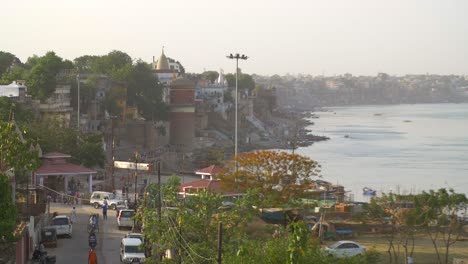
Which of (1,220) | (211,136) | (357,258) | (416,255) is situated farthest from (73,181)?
(211,136)

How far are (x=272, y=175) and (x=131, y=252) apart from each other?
7518 millimetres

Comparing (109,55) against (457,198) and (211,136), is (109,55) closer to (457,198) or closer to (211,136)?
(211,136)

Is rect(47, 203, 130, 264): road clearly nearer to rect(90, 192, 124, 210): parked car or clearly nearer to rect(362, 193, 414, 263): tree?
rect(90, 192, 124, 210): parked car

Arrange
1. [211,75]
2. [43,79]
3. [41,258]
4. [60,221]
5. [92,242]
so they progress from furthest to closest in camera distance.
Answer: [211,75] < [43,79] < [60,221] < [92,242] < [41,258]

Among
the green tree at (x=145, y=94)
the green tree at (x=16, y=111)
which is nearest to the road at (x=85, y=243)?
the green tree at (x=16, y=111)

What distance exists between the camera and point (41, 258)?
53.0ft

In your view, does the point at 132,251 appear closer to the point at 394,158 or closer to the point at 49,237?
the point at 49,237

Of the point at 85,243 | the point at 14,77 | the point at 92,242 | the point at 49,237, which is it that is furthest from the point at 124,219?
the point at 14,77

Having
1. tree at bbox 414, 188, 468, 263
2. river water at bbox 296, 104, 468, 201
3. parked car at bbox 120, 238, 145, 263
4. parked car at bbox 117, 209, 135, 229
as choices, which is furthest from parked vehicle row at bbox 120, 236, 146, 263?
river water at bbox 296, 104, 468, 201

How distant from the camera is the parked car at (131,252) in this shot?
16.9 m

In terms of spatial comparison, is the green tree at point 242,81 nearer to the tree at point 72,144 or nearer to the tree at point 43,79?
the tree at point 43,79

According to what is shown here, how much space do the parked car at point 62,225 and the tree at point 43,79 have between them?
2644 centimetres

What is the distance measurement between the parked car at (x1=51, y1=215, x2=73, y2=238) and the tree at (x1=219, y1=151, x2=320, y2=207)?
17.5ft

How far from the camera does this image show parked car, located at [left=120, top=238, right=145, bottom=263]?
55.6ft
